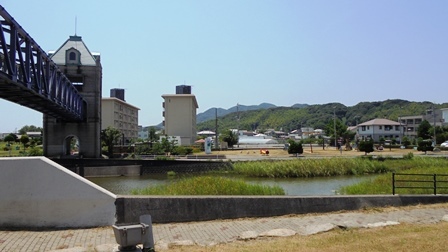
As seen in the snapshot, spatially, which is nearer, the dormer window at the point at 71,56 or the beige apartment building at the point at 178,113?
the dormer window at the point at 71,56

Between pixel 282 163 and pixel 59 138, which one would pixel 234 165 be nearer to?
pixel 282 163

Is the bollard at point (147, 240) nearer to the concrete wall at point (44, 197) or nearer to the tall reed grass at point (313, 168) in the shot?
the concrete wall at point (44, 197)

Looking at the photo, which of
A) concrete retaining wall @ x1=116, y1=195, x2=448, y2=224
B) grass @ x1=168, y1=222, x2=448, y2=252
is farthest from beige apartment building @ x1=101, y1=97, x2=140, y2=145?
grass @ x1=168, y1=222, x2=448, y2=252

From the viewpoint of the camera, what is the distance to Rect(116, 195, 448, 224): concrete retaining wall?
34.1 feet

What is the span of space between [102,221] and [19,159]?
2.57 meters

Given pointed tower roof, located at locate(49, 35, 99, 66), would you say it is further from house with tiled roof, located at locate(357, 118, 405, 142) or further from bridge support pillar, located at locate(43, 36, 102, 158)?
house with tiled roof, located at locate(357, 118, 405, 142)

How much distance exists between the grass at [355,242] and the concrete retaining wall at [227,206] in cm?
258

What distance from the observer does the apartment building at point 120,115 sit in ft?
328

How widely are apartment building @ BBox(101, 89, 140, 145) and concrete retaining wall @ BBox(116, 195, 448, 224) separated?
79100mm

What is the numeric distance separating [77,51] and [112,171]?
713 inches

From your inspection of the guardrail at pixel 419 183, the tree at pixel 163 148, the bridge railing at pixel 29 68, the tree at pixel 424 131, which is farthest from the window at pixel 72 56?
the tree at pixel 424 131

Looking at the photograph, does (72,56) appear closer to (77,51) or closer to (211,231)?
(77,51)

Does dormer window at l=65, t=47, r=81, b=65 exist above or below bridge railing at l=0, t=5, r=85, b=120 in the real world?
above

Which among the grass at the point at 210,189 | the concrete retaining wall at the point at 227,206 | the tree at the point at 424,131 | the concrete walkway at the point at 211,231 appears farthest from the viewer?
the tree at the point at 424,131
